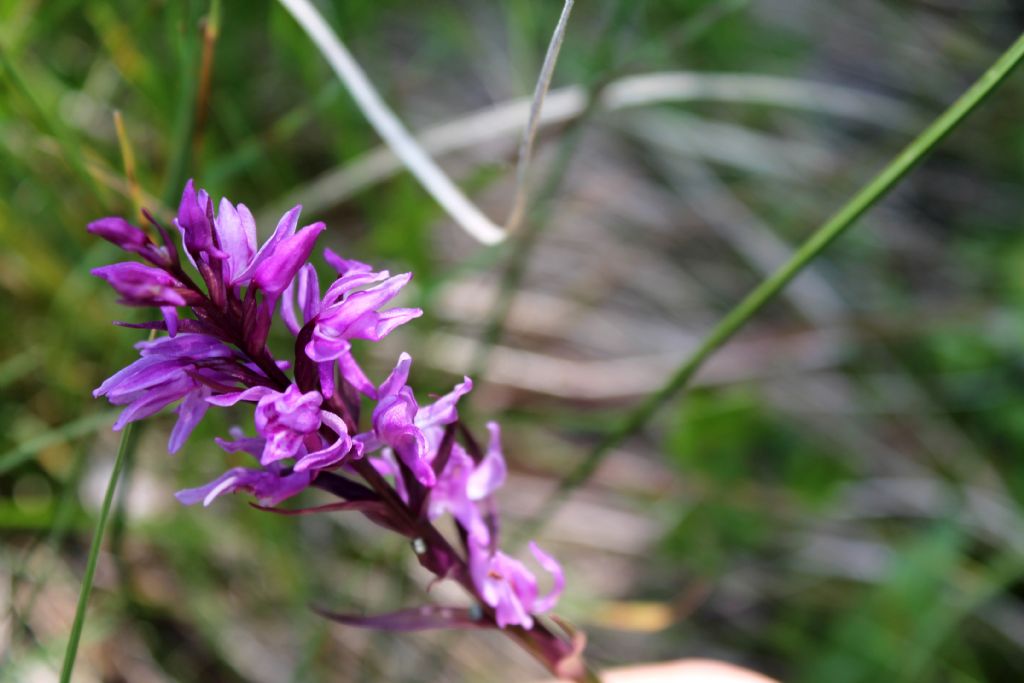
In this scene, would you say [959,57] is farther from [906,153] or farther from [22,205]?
[22,205]

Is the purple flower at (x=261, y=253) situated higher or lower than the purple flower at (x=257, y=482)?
higher

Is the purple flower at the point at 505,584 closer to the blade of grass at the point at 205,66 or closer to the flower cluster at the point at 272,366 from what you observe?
the flower cluster at the point at 272,366

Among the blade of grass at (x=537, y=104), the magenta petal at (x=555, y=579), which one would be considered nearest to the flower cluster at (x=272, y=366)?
the magenta petal at (x=555, y=579)

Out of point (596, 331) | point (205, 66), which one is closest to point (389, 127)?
point (205, 66)

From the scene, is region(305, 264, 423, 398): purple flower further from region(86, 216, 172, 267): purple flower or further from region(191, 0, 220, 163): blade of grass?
region(191, 0, 220, 163): blade of grass

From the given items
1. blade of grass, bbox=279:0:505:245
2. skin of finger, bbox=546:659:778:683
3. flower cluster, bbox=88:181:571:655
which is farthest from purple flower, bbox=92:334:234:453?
skin of finger, bbox=546:659:778:683

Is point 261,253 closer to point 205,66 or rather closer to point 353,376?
point 353,376
